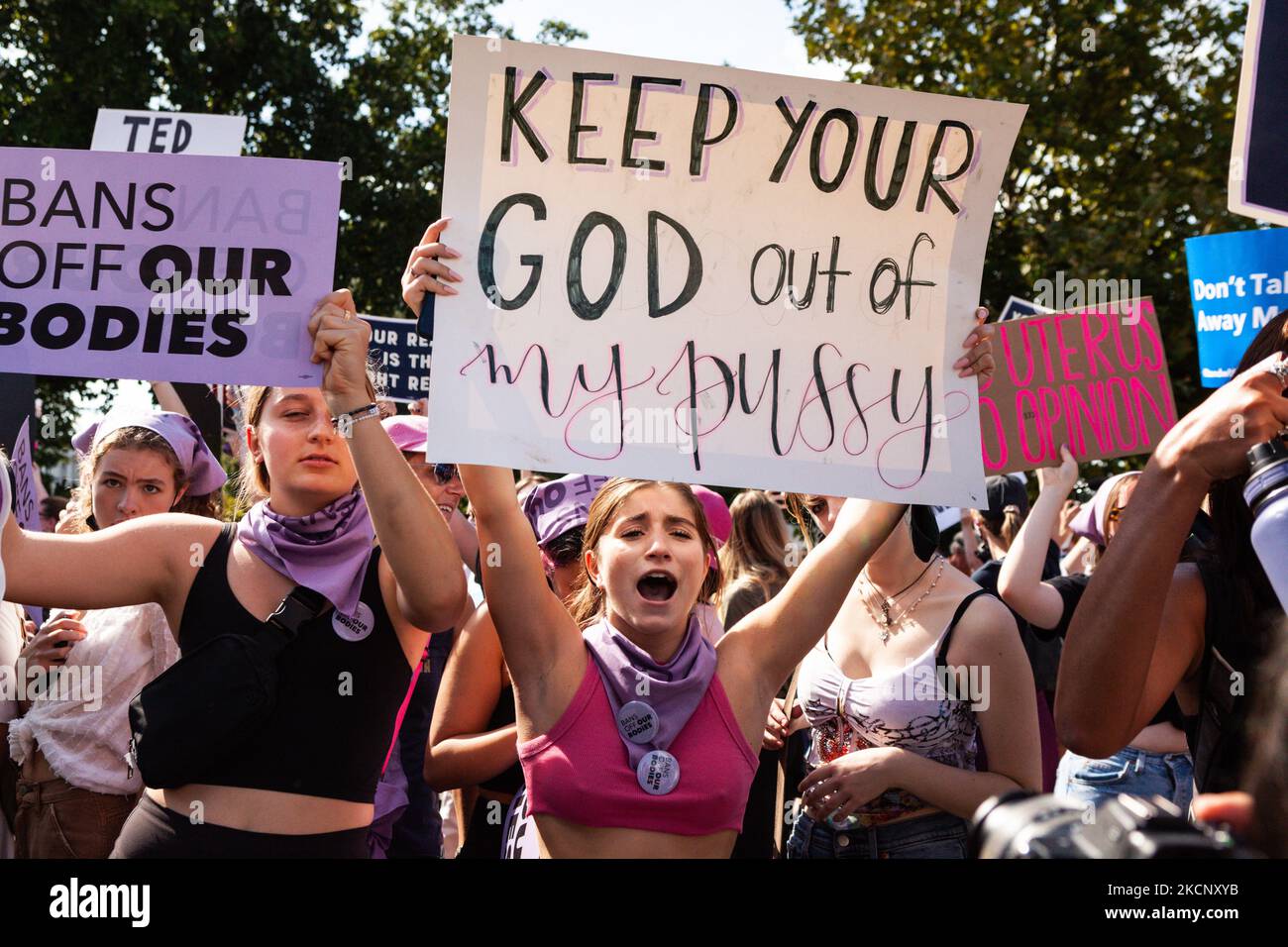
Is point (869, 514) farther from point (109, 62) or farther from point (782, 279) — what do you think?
point (109, 62)

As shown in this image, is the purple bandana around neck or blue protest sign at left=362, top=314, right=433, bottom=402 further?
blue protest sign at left=362, top=314, right=433, bottom=402

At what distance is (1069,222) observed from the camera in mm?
14547

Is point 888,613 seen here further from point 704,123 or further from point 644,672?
point 704,123

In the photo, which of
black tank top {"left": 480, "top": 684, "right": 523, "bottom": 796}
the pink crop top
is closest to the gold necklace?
the pink crop top

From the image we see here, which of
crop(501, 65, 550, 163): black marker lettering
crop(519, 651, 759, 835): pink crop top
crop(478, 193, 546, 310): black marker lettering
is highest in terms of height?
crop(501, 65, 550, 163): black marker lettering

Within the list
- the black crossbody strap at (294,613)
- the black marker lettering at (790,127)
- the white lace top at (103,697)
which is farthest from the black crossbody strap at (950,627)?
the white lace top at (103,697)

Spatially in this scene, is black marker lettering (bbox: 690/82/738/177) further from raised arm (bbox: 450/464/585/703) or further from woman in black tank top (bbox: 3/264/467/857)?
raised arm (bbox: 450/464/585/703)

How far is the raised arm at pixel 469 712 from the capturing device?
3.10 meters

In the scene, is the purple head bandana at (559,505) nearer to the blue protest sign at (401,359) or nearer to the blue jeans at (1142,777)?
the blue jeans at (1142,777)

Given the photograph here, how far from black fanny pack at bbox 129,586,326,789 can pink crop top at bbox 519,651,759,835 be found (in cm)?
53

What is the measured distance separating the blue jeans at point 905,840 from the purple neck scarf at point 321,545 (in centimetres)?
131

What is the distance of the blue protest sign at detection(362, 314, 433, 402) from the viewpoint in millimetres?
7340

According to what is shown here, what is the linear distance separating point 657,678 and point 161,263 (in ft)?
Result: 4.59

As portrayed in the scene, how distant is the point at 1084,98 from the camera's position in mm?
15258
